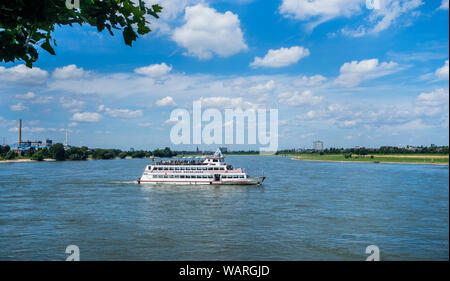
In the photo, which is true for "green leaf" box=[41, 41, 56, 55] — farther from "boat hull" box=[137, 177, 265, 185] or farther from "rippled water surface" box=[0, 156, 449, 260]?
"boat hull" box=[137, 177, 265, 185]

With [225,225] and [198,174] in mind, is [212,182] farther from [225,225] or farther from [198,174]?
[225,225]

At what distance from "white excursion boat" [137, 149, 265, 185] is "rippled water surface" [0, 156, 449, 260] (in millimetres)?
11718

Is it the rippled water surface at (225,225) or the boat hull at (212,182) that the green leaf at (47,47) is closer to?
the rippled water surface at (225,225)

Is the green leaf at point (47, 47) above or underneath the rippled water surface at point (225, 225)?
above

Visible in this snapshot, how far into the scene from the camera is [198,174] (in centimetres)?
5519

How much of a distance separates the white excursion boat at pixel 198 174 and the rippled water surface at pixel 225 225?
38.4 feet

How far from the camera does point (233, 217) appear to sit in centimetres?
2888

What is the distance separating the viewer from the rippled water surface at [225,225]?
18781mm

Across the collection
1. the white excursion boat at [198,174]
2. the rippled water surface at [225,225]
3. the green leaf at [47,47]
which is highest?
the green leaf at [47,47]

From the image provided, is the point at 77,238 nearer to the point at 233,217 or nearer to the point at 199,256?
the point at 199,256

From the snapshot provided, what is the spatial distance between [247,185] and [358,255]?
3532 cm

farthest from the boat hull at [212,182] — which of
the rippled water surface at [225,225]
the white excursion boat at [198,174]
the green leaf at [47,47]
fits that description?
the green leaf at [47,47]

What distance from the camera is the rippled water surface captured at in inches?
739

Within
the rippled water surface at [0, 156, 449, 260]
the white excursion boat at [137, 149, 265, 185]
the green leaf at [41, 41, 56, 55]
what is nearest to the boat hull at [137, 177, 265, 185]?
the white excursion boat at [137, 149, 265, 185]
